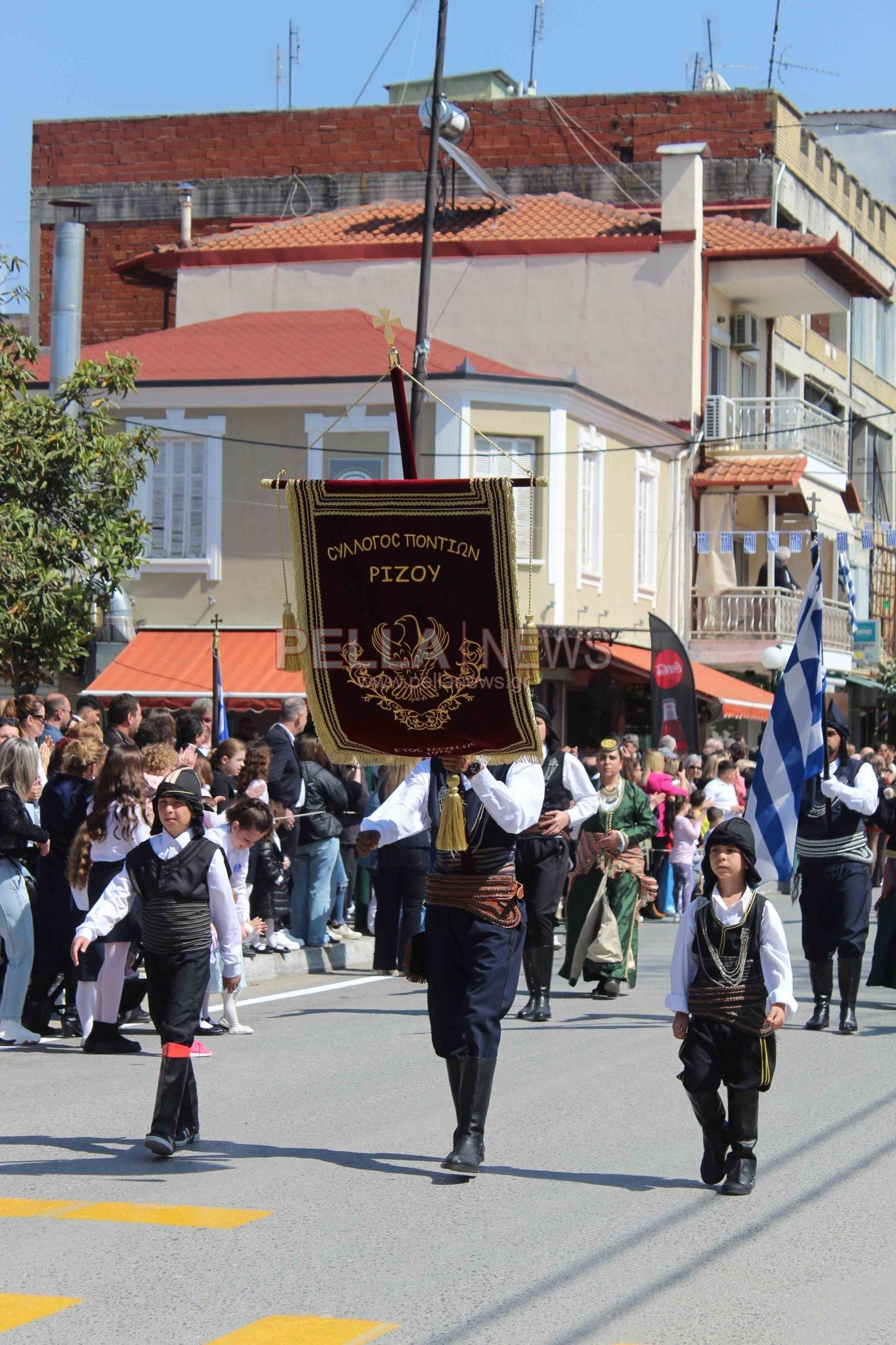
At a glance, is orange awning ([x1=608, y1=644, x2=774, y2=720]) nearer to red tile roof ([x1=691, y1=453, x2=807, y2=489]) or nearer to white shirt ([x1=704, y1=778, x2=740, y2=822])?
red tile roof ([x1=691, y1=453, x2=807, y2=489])

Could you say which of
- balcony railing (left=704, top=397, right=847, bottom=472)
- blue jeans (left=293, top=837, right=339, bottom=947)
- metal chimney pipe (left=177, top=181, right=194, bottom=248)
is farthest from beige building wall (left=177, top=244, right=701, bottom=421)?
blue jeans (left=293, top=837, right=339, bottom=947)

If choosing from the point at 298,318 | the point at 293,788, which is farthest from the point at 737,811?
the point at 298,318

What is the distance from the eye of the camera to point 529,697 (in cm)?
807

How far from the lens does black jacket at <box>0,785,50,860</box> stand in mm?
10969

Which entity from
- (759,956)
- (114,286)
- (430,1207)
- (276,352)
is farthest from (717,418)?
(430,1207)

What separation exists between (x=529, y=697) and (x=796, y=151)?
121 feet

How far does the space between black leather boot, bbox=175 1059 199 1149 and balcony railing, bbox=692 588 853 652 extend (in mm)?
27892

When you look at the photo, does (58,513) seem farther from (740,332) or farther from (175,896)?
(740,332)

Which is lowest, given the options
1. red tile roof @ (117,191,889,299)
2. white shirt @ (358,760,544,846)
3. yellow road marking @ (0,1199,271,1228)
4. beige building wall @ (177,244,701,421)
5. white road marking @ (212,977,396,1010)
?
white road marking @ (212,977,396,1010)

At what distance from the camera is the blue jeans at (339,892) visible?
15.8 meters

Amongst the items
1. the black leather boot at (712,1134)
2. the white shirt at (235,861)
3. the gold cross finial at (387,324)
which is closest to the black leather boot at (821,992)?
the white shirt at (235,861)

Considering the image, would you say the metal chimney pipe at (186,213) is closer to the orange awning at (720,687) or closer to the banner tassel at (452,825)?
the orange awning at (720,687)

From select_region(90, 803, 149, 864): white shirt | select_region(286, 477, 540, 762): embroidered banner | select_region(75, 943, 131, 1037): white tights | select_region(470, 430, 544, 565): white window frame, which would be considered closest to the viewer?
select_region(286, 477, 540, 762): embroidered banner

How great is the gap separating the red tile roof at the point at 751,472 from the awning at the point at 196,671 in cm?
1019
